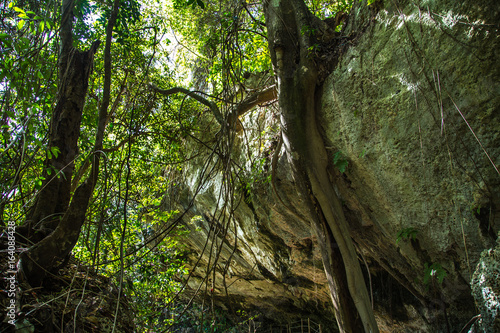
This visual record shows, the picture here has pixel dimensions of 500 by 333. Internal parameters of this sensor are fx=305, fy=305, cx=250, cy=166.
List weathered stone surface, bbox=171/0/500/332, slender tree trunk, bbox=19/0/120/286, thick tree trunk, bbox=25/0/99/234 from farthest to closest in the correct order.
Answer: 1. thick tree trunk, bbox=25/0/99/234
2. weathered stone surface, bbox=171/0/500/332
3. slender tree trunk, bbox=19/0/120/286

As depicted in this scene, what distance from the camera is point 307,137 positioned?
2691 millimetres

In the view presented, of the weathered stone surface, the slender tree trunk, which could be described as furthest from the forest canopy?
the weathered stone surface

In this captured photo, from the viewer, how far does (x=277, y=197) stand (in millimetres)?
3480

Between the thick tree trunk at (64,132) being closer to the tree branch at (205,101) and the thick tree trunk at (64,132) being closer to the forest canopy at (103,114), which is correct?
the forest canopy at (103,114)

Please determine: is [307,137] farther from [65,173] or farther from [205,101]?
[65,173]

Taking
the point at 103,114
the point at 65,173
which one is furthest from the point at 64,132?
the point at 103,114

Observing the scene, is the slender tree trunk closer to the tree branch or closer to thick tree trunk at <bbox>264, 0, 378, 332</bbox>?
the tree branch

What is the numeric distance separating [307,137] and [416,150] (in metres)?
0.85

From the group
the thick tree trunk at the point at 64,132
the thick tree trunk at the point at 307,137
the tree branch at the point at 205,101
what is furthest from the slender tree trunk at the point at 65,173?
the thick tree trunk at the point at 307,137

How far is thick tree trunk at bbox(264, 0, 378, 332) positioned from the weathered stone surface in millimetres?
219

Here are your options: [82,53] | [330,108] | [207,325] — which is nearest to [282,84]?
[330,108]

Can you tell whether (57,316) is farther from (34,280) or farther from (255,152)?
(255,152)

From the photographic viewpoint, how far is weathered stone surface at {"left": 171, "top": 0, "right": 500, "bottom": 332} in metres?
1.94

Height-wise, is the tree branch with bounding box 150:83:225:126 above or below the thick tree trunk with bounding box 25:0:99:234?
above
